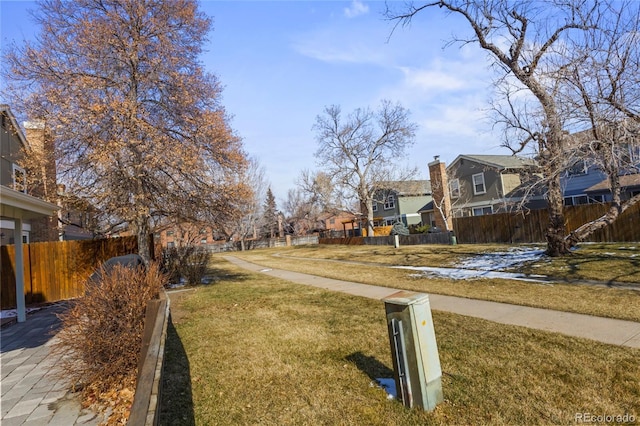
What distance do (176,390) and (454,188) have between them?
31745 millimetres

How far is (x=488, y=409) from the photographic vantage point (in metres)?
3.49

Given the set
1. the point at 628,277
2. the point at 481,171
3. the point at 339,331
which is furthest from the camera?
the point at 481,171

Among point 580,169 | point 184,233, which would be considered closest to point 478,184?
point 580,169

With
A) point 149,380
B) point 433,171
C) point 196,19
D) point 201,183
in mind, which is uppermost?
point 196,19

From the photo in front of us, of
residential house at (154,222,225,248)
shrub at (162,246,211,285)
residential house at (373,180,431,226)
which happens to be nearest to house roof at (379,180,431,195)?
residential house at (373,180,431,226)

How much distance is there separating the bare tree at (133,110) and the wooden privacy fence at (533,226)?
1265 cm

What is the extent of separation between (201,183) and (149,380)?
9425 millimetres

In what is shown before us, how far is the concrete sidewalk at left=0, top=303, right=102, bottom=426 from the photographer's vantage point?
394 cm

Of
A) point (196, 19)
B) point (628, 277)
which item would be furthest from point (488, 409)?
point (196, 19)

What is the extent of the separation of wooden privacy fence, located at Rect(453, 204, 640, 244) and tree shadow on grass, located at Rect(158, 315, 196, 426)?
14099 mm

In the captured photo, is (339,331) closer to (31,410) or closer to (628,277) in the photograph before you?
(31,410)

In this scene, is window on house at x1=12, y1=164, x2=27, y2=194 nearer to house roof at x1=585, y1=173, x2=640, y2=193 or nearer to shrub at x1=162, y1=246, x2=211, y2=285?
shrub at x1=162, y1=246, x2=211, y2=285

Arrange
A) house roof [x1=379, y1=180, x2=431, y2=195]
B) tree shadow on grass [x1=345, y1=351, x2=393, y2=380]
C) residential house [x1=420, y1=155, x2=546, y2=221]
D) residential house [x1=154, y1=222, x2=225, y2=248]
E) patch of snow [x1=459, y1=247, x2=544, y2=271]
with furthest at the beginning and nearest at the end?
1. house roof [x1=379, y1=180, x2=431, y2=195]
2. residential house [x1=420, y1=155, x2=546, y2=221]
3. residential house [x1=154, y1=222, x2=225, y2=248]
4. patch of snow [x1=459, y1=247, x2=544, y2=271]
5. tree shadow on grass [x1=345, y1=351, x2=393, y2=380]

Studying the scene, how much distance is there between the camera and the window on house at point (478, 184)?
101ft
